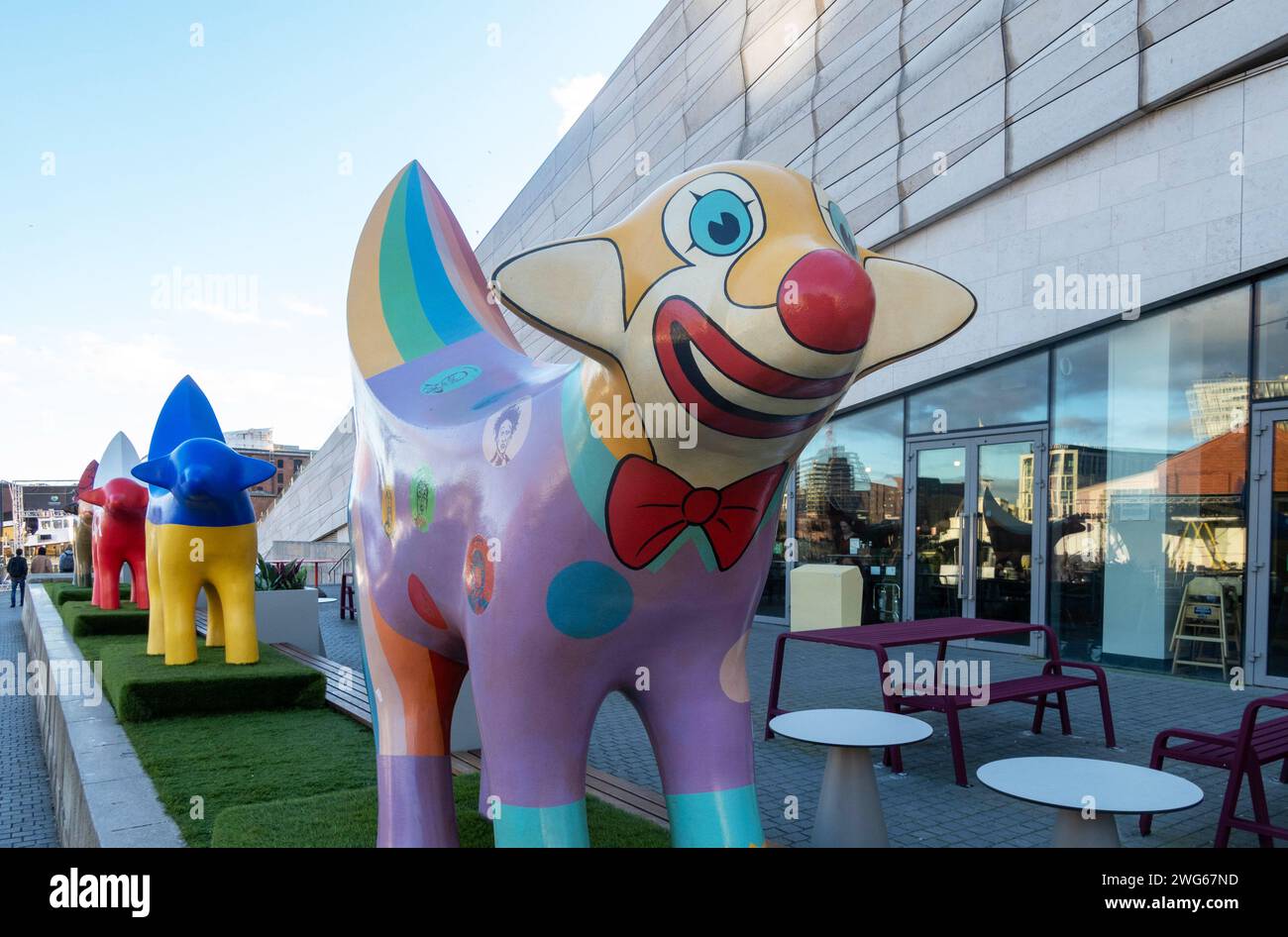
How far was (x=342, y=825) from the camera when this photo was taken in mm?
3539

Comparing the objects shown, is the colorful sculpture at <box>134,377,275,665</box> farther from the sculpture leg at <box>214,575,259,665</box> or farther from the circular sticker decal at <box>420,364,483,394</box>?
the circular sticker decal at <box>420,364,483,394</box>

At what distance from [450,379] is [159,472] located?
4.63 m

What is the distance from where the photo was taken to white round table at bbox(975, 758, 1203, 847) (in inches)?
109

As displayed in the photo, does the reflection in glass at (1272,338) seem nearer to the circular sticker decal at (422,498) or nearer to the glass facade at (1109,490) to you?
the glass facade at (1109,490)

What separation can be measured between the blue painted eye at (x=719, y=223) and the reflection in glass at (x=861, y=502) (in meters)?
9.88

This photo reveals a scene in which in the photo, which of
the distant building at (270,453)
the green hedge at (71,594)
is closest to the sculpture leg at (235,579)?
the green hedge at (71,594)

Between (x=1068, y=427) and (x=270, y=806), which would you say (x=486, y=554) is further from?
(x=1068, y=427)

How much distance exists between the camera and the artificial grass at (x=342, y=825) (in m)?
3.36

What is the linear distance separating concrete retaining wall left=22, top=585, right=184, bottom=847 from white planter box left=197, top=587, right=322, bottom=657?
1671mm

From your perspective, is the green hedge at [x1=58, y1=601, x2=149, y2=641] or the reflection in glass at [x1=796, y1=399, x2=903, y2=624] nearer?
the green hedge at [x1=58, y1=601, x2=149, y2=641]

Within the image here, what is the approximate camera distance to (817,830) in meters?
3.65

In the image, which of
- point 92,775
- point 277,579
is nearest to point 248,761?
point 92,775

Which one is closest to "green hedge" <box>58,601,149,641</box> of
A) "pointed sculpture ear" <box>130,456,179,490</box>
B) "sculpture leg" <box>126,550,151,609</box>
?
"sculpture leg" <box>126,550,151,609</box>
